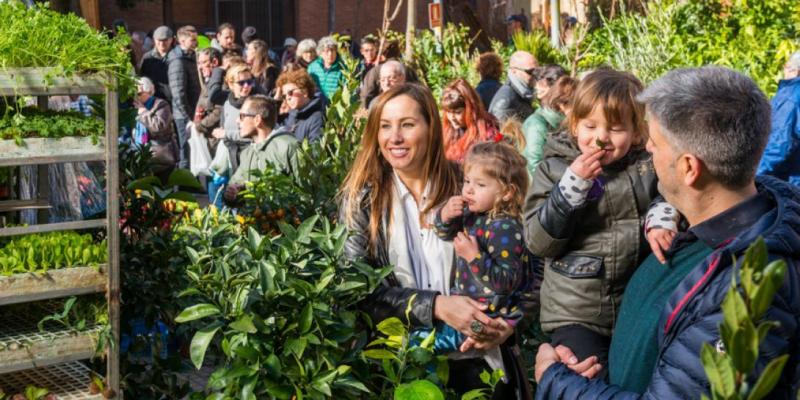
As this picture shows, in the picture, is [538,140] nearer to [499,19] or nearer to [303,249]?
[303,249]

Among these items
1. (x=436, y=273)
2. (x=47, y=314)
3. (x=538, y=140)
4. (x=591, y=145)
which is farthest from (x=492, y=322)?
(x=538, y=140)

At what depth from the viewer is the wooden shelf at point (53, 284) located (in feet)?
11.4

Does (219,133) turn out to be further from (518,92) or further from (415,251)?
(415,251)

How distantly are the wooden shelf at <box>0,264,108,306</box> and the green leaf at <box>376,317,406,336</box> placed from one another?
3.17 feet

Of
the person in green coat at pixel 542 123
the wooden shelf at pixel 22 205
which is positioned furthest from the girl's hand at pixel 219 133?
the wooden shelf at pixel 22 205

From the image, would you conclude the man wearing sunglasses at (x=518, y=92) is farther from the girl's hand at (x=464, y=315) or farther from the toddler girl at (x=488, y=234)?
the girl's hand at (x=464, y=315)

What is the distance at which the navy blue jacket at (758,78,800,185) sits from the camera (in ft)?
25.1

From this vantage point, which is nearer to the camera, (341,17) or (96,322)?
(96,322)

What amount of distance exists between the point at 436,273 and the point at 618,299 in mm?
651

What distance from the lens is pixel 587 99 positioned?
3.47 meters

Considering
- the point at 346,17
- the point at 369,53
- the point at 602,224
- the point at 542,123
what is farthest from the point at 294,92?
the point at 346,17

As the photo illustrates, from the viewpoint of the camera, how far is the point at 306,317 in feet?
10.8

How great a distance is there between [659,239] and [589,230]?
0.61 meters

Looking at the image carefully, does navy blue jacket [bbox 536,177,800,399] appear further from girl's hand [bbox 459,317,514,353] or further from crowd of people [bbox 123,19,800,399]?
girl's hand [bbox 459,317,514,353]
